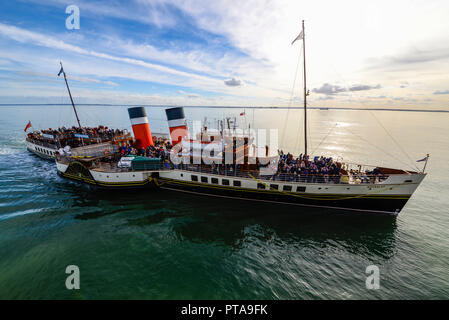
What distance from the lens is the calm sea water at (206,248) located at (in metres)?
10.6

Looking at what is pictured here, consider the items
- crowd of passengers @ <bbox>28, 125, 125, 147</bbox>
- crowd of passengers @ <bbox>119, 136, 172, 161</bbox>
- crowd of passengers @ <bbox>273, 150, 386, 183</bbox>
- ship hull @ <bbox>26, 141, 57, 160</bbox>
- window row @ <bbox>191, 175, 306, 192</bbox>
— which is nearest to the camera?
crowd of passengers @ <bbox>273, 150, 386, 183</bbox>

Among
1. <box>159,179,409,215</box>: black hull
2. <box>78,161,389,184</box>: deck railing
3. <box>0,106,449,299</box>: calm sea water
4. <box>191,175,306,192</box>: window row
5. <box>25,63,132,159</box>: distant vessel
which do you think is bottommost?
<box>0,106,449,299</box>: calm sea water

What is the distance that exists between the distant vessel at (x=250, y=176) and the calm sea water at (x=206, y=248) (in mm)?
1279

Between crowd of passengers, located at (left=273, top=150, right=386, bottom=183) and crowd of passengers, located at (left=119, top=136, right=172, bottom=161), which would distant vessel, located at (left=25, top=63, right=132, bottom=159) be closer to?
crowd of passengers, located at (left=119, top=136, right=172, bottom=161)

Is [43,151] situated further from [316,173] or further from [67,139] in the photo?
[316,173]

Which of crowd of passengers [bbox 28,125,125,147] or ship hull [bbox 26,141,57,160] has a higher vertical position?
crowd of passengers [bbox 28,125,125,147]

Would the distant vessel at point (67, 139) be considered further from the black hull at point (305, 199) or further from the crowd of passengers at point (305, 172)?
the crowd of passengers at point (305, 172)

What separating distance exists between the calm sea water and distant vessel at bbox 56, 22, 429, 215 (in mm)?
1279

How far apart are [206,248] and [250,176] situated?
8056 millimetres

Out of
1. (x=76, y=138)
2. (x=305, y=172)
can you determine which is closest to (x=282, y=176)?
(x=305, y=172)

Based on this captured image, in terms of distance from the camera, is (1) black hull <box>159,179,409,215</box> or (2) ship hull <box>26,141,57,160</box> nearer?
(1) black hull <box>159,179,409,215</box>

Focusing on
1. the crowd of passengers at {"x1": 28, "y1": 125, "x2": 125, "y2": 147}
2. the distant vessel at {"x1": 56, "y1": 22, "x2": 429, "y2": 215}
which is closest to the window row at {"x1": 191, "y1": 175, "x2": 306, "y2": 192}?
the distant vessel at {"x1": 56, "y1": 22, "x2": 429, "y2": 215}

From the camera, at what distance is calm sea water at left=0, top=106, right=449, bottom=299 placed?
10648mm
